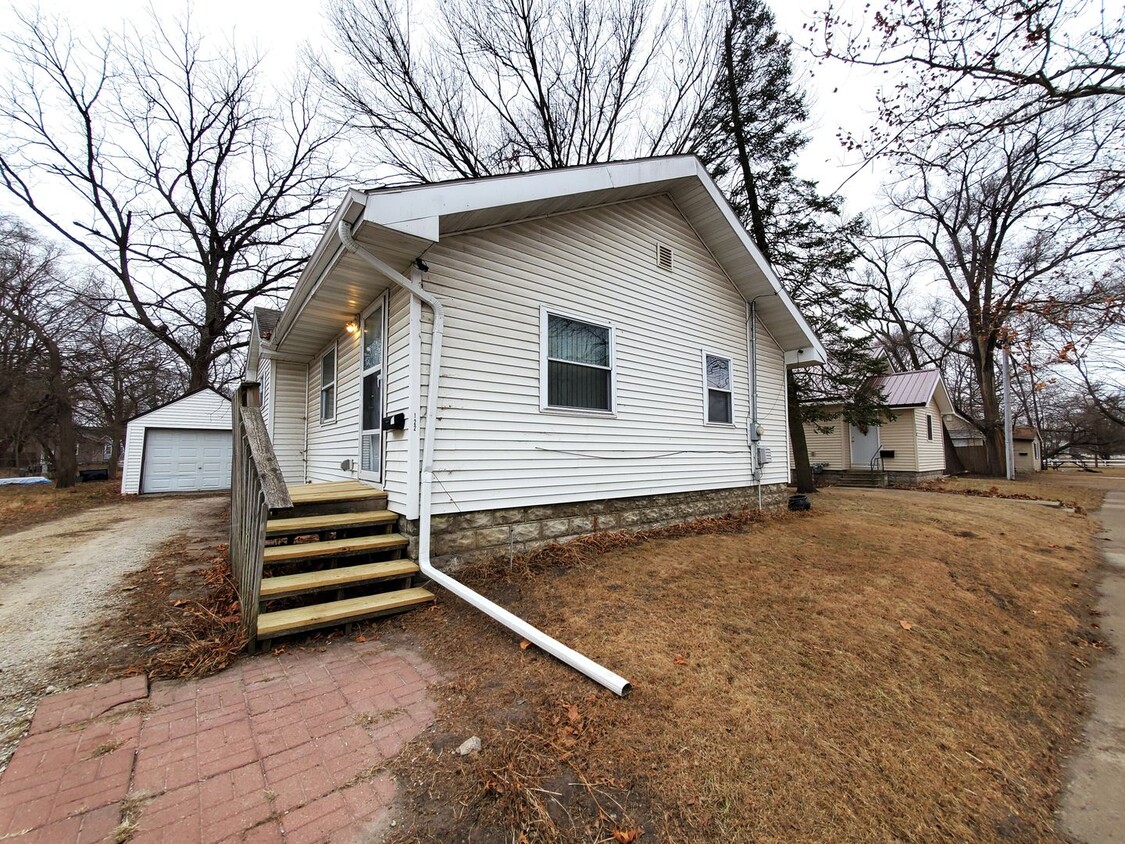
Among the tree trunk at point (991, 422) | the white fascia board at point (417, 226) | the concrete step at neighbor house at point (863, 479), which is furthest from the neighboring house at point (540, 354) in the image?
the tree trunk at point (991, 422)

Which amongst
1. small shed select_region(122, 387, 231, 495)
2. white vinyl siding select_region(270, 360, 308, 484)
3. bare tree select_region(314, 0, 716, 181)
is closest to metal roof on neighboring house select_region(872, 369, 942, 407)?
bare tree select_region(314, 0, 716, 181)

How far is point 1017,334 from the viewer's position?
22.8 ft

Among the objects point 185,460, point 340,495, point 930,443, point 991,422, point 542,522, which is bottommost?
point 542,522

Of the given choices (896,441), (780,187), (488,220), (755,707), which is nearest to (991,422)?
(896,441)

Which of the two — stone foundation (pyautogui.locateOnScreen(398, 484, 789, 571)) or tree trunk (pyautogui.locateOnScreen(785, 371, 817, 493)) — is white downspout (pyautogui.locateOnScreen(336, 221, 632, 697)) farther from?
tree trunk (pyautogui.locateOnScreen(785, 371, 817, 493))

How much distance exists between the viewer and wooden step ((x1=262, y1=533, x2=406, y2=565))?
3.57 m

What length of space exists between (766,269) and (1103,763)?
6865 millimetres

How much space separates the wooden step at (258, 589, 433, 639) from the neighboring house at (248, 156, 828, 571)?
0.68 meters

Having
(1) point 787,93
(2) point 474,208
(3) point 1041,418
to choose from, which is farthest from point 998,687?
(3) point 1041,418

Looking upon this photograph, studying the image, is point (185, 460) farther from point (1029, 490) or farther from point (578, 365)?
point (1029, 490)

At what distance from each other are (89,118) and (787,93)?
74.1 ft

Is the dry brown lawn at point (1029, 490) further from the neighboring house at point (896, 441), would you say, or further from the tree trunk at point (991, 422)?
the tree trunk at point (991, 422)

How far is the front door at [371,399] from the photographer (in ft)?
17.2

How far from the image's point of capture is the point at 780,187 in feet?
36.7
